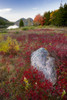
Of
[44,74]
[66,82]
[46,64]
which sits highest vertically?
[46,64]

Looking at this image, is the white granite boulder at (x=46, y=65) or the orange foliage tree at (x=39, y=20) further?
the orange foliage tree at (x=39, y=20)

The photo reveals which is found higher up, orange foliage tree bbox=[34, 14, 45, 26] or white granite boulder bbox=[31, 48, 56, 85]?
orange foliage tree bbox=[34, 14, 45, 26]

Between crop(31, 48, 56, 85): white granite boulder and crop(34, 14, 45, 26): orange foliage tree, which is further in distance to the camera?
crop(34, 14, 45, 26): orange foliage tree

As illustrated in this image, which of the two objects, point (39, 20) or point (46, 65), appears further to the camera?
point (39, 20)

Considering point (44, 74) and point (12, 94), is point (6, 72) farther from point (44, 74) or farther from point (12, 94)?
point (44, 74)

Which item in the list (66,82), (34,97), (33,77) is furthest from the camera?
(33,77)

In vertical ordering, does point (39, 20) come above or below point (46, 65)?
above

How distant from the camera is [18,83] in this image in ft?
10.7

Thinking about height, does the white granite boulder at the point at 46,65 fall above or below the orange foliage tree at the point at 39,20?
below

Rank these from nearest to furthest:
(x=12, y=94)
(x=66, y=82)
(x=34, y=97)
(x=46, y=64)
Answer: (x=34, y=97) → (x=12, y=94) → (x=66, y=82) → (x=46, y=64)

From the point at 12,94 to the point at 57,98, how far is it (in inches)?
65.0

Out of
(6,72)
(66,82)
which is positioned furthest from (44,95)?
(6,72)

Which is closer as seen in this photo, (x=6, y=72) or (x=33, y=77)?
(x=33, y=77)

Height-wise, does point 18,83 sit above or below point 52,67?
below
